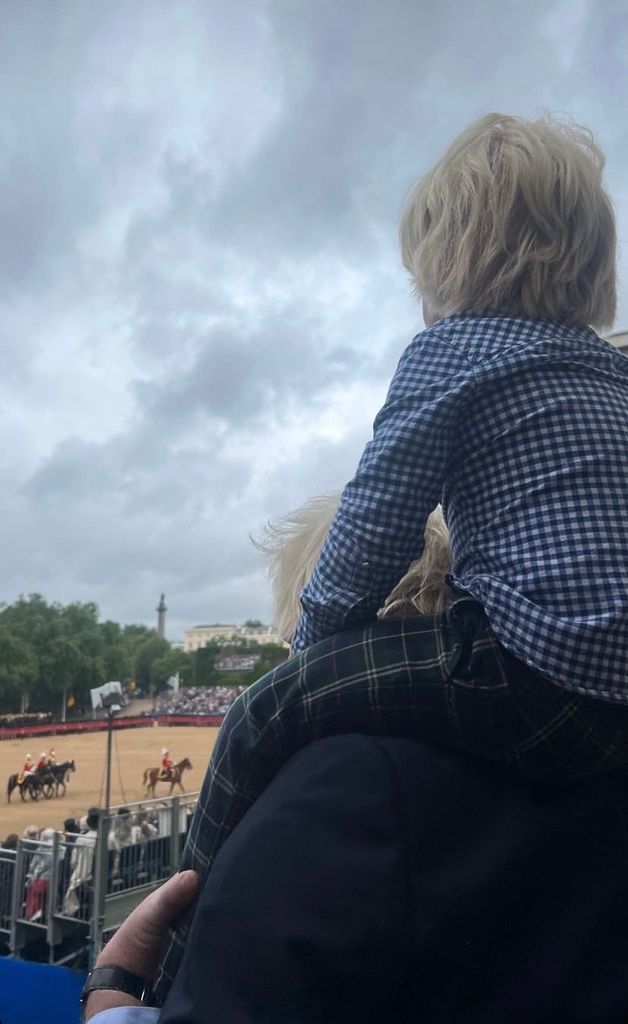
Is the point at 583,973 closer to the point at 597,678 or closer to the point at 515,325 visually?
the point at 597,678

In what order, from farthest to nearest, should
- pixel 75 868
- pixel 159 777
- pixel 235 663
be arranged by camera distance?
pixel 235 663
pixel 159 777
pixel 75 868

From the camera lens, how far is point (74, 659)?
50688mm

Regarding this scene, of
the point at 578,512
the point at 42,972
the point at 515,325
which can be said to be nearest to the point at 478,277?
the point at 515,325

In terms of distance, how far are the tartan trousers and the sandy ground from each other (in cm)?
1759

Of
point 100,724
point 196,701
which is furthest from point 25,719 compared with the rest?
point 196,701

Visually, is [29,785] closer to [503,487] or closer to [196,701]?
[503,487]

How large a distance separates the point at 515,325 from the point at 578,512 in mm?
277

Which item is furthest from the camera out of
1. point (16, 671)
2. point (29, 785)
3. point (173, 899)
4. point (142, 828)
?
point (16, 671)

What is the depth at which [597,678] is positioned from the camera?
839mm

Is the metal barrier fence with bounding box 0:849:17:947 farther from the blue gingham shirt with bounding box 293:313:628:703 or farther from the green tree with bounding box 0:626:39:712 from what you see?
the green tree with bounding box 0:626:39:712

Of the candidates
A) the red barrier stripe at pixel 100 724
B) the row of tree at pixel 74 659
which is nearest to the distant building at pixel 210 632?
the row of tree at pixel 74 659

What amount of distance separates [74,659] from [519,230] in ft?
173

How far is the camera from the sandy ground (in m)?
20.5

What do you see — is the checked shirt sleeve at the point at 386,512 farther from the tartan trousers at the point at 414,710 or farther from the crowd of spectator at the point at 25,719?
the crowd of spectator at the point at 25,719
